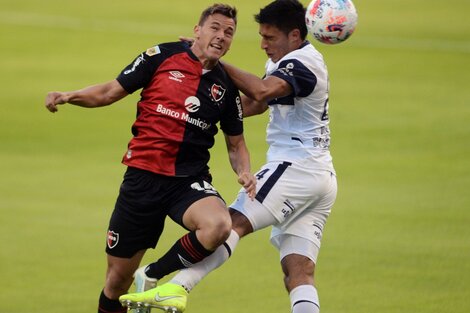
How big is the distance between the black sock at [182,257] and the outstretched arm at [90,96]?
112 cm

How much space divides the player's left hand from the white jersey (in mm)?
564

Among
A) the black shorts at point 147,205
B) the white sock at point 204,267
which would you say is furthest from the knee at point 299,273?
the black shorts at point 147,205

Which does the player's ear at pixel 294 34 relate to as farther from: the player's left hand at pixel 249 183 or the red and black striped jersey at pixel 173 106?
the player's left hand at pixel 249 183

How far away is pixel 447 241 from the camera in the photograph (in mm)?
13602

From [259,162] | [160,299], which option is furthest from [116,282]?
[259,162]

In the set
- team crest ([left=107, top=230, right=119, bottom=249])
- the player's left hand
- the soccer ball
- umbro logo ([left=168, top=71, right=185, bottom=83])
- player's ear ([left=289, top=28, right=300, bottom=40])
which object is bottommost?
team crest ([left=107, top=230, right=119, bottom=249])

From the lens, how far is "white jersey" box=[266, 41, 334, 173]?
9.27m

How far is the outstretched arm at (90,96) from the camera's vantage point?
8594mm

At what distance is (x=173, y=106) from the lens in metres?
8.84

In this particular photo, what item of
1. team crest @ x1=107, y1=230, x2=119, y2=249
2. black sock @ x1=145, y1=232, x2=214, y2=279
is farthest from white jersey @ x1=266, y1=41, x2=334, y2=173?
team crest @ x1=107, y1=230, x2=119, y2=249

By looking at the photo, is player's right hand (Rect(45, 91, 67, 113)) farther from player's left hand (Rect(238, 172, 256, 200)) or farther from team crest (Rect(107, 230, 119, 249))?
player's left hand (Rect(238, 172, 256, 200))

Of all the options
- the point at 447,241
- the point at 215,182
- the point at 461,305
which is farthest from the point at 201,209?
the point at 215,182

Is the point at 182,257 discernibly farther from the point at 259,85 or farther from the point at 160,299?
the point at 259,85

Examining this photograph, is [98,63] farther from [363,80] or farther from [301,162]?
[301,162]
